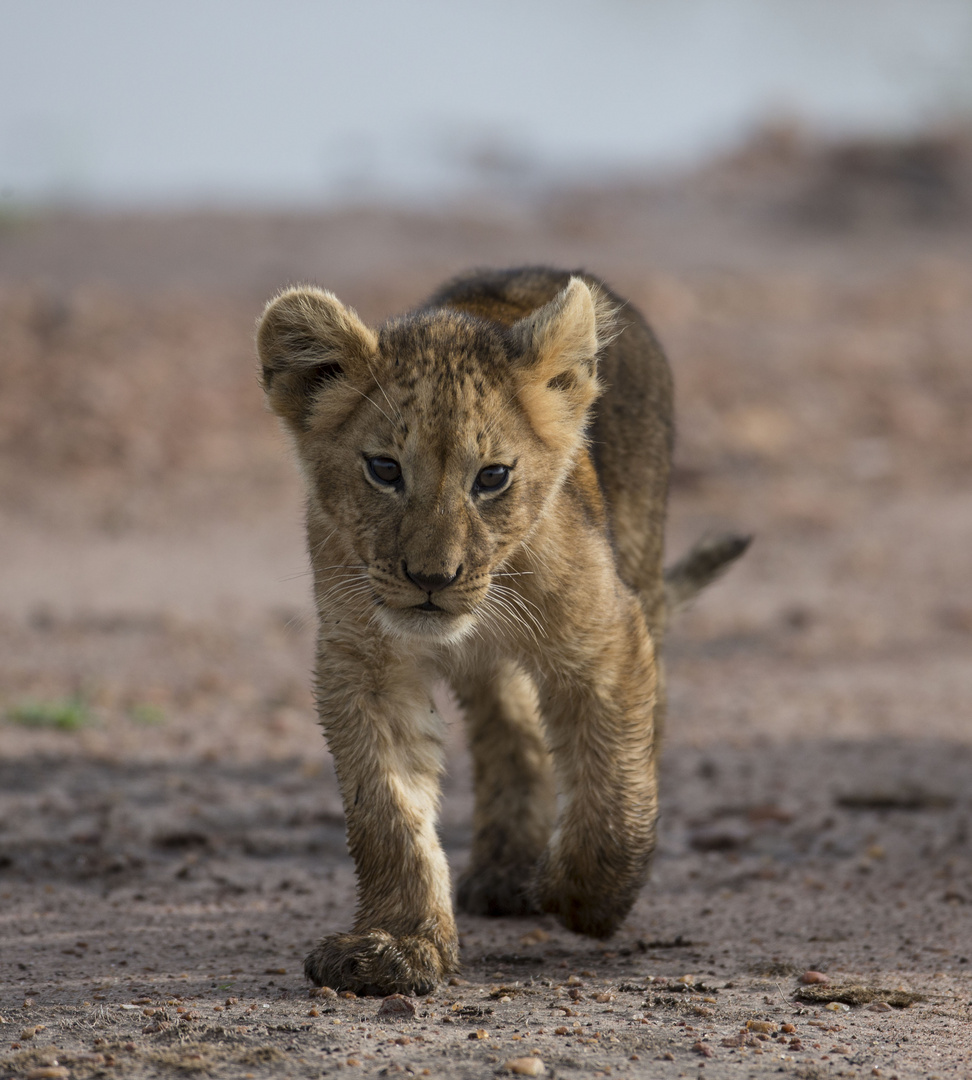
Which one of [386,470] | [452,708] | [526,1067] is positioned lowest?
[452,708]

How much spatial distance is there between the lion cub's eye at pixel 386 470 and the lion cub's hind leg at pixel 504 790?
154 centimetres

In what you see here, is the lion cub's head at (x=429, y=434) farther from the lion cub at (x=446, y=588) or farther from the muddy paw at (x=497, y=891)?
the muddy paw at (x=497, y=891)

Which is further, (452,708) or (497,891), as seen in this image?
(452,708)

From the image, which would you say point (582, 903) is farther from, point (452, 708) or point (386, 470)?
point (452, 708)

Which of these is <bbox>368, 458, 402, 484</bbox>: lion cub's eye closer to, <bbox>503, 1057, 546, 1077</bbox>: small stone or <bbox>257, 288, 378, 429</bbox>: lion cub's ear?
<bbox>257, 288, 378, 429</bbox>: lion cub's ear

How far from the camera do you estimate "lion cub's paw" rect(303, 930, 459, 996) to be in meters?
4.12

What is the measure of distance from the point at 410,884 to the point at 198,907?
4.97 ft

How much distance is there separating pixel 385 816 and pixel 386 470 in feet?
3.63

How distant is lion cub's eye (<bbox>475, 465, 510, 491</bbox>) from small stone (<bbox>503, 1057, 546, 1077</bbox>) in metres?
1.68

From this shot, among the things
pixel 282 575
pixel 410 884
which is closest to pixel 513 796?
pixel 410 884

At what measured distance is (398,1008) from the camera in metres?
3.92

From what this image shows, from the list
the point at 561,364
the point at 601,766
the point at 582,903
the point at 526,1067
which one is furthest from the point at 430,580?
the point at 582,903

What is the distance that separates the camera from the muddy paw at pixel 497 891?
5.48 m

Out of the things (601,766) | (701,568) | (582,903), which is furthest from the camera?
(701,568)
